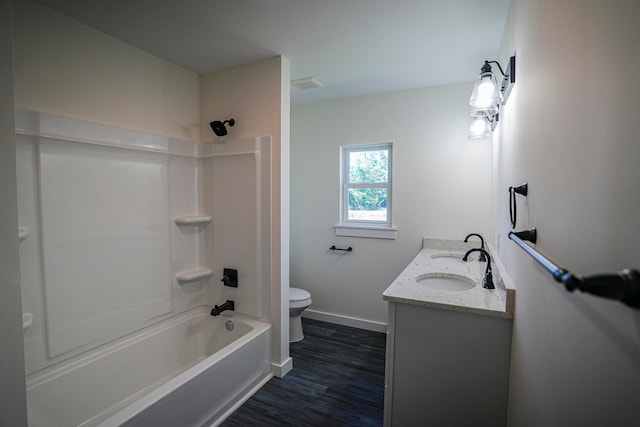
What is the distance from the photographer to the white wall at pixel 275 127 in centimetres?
234

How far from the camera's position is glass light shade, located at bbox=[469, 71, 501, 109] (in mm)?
1626

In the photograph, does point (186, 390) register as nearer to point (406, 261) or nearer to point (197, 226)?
point (197, 226)

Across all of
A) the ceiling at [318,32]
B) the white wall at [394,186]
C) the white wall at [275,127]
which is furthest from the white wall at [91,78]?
the white wall at [394,186]

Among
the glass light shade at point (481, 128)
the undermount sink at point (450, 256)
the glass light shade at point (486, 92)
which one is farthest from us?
the undermount sink at point (450, 256)

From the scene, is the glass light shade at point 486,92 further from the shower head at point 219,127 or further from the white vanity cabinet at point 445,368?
the shower head at point 219,127

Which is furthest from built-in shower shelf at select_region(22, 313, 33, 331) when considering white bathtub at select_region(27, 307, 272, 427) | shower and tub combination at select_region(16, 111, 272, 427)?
white bathtub at select_region(27, 307, 272, 427)

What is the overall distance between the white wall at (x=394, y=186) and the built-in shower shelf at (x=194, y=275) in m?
1.23

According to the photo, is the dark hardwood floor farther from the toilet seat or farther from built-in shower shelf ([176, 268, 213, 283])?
built-in shower shelf ([176, 268, 213, 283])

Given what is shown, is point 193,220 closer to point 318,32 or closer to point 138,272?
point 138,272

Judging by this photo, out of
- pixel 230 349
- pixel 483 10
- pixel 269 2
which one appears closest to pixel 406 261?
pixel 230 349

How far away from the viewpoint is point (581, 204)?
0.65 m

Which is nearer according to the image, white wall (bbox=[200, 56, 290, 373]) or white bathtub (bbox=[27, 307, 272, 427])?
→ white bathtub (bbox=[27, 307, 272, 427])

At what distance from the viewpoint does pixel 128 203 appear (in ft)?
6.93

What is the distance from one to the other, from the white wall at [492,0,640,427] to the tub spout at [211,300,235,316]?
81.7 inches
